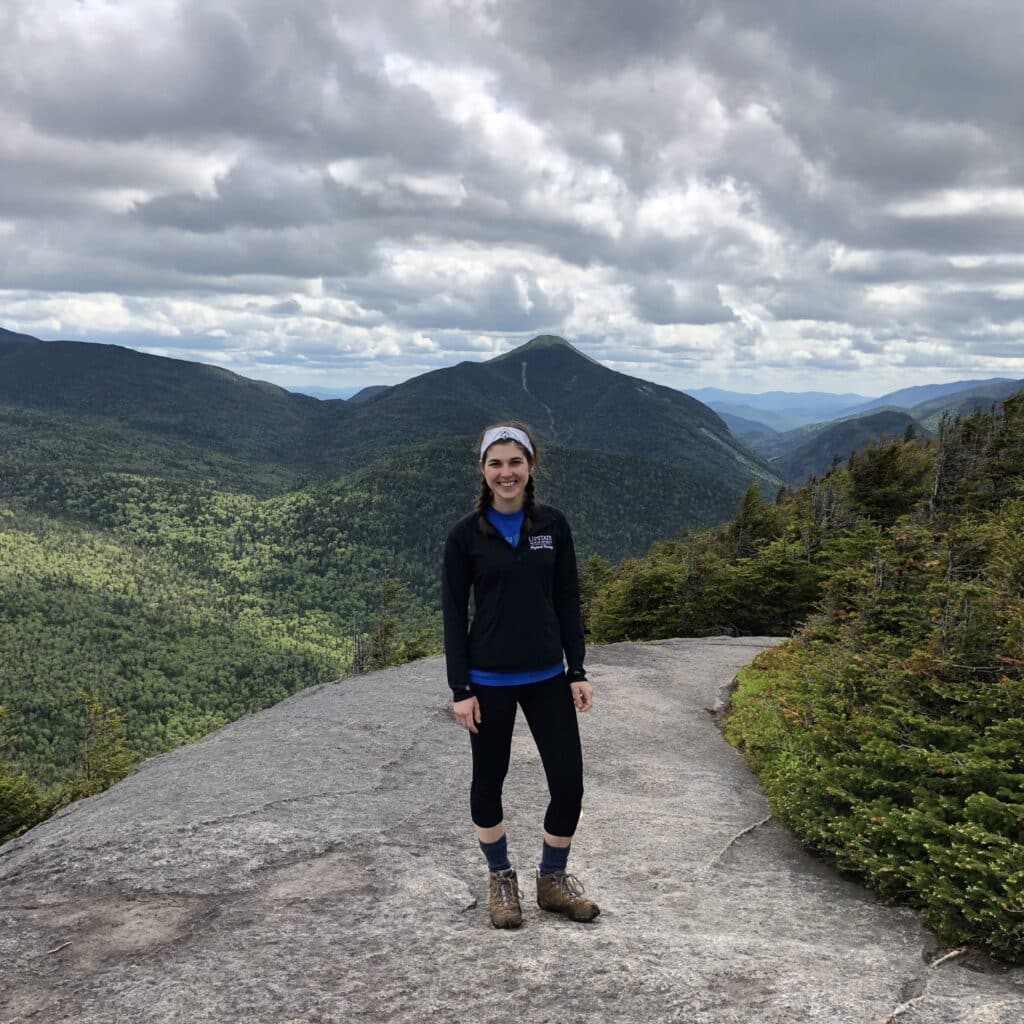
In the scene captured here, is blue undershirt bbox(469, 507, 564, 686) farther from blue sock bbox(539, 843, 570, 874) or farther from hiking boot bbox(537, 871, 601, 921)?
hiking boot bbox(537, 871, 601, 921)

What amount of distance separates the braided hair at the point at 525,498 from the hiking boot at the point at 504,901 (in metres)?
2.50

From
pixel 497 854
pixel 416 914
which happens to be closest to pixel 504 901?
pixel 497 854

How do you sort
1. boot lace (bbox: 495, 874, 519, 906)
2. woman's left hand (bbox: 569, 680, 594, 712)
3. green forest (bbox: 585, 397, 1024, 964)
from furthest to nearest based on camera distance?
green forest (bbox: 585, 397, 1024, 964)
boot lace (bbox: 495, 874, 519, 906)
woman's left hand (bbox: 569, 680, 594, 712)

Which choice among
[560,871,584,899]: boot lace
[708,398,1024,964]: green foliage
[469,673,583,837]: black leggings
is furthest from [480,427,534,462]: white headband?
[708,398,1024,964]: green foliage

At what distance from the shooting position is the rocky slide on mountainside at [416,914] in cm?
396

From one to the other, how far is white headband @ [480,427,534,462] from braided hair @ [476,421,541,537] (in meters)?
0.03

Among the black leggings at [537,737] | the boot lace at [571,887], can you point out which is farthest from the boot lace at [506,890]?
the black leggings at [537,737]

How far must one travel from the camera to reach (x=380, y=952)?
450cm

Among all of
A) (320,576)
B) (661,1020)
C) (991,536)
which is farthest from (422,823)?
(320,576)

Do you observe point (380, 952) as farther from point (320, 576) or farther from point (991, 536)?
point (320, 576)

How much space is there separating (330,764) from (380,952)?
4.46 m

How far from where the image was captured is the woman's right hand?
448cm

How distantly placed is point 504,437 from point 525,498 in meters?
0.45

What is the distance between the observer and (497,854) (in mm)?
4871
